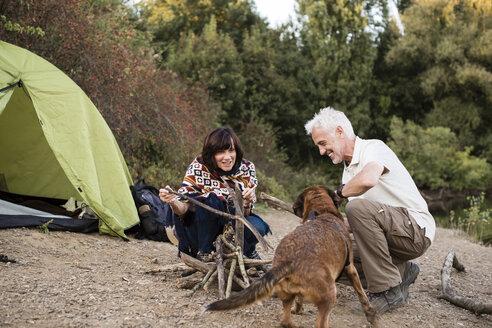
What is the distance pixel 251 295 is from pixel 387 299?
1.44 m

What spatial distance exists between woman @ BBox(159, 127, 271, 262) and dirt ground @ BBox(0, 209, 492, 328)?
433mm

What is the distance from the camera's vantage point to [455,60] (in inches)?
802

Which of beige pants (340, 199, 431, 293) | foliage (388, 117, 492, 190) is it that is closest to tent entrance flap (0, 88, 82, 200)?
beige pants (340, 199, 431, 293)

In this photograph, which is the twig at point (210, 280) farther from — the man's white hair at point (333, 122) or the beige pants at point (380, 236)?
the man's white hair at point (333, 122)

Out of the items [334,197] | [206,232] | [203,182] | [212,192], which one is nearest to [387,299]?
[334,197]

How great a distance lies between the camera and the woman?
12.5ft

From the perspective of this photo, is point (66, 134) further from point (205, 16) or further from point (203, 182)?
point (205, 16)

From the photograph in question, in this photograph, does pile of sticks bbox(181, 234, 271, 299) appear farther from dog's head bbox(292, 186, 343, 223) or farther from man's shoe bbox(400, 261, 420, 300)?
man's shoe bbox(400, 261, 420, 300)

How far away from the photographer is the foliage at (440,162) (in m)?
18.0

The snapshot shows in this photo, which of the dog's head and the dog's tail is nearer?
the dog's tail

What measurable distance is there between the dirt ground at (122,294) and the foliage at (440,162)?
13401mm

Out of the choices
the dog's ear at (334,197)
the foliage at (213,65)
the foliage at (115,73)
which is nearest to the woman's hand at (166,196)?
the dog's ear at (334,197)

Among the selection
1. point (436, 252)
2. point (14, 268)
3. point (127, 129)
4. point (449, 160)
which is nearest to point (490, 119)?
point (449, 160)

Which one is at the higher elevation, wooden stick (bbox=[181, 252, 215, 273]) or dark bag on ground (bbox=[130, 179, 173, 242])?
wooden stick (bbox=[181, 252, 215, 273])
